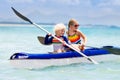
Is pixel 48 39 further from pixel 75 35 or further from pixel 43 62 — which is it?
pixel 75 35

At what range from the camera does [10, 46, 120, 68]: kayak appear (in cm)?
791

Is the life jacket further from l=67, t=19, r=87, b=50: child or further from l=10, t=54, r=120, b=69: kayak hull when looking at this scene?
l=10, t=54, r=120, b=69: kayak hull

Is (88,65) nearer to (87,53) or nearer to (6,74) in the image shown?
(87,53)

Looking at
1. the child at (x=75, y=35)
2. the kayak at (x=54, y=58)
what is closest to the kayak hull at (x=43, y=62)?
the kayak at (x=54, y=58)

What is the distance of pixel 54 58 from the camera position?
27.2 feet

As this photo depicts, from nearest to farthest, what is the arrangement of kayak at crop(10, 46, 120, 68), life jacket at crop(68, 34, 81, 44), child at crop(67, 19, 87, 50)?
kayak at crop(10, 46, 120, 68), child at crop(67, 19, 87, 50), life jacket at crop(68, 34, 81, 44)

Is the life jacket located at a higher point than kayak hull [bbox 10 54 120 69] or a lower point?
higher

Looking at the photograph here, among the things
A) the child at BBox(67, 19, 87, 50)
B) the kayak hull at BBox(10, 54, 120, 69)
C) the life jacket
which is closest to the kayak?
the kayak hull at BBox(10, 54, 120, 69)

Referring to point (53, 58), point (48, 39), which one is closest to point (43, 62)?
point (53, 58)

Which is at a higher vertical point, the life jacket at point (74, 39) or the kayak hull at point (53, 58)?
the life jacket at point (74, 39)

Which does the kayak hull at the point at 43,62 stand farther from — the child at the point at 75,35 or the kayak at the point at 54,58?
the child at the point at 75,35

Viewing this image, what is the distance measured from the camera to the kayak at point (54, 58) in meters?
7.91

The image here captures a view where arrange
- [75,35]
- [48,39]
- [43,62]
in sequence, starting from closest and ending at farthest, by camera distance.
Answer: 1. [43,62]
2. [48,39]
3. [75,35]

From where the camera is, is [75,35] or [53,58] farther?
[75,35]
